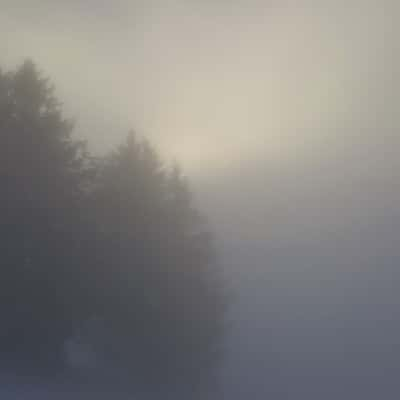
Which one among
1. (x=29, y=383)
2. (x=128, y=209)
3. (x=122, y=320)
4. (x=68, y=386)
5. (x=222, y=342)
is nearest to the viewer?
(x=29, y=383)

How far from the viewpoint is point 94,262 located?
16.3 meters

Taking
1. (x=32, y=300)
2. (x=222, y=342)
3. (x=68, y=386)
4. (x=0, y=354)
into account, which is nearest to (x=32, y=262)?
(x=32, y=300)

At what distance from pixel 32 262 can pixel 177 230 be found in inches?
182

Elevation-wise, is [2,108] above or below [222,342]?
above

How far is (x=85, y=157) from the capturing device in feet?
56.0

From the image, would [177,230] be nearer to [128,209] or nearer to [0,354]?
[128,209]

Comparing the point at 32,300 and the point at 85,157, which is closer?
the point at 32,300

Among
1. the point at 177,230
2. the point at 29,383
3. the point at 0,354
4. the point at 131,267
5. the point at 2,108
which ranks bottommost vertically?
the point at 29,383

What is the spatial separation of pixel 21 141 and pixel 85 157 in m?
1.94

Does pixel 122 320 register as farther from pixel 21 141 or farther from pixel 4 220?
pixel 21 141

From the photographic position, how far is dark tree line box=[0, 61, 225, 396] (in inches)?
586

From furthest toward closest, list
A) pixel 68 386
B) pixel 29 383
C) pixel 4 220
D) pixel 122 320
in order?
1. pixel 122 320
2. pixel 4 220
3. pixel 68 386
4. pixel 29 383

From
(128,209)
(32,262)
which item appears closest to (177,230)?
(128,209)

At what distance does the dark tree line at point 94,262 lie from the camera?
1488 cm
